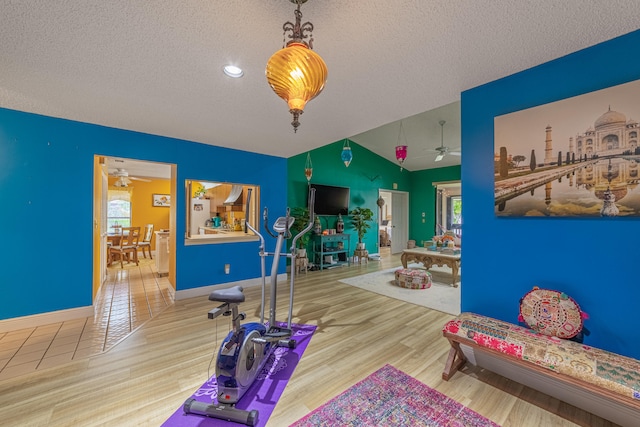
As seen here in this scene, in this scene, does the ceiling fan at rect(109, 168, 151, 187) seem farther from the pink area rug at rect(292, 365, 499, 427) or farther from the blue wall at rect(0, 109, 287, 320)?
the pink area rug at rect(292, 365, 499, 427)

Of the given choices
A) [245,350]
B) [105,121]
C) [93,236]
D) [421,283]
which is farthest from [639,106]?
[93,236]

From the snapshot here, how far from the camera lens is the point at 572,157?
1778 mm

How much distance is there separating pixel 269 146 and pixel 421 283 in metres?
3.64

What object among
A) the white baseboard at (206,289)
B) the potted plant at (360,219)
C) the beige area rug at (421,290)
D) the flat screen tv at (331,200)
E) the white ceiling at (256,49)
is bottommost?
the beige area rug at (421,290)

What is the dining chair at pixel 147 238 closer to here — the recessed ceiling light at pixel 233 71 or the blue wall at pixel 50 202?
the blue wall at pixel 50 202

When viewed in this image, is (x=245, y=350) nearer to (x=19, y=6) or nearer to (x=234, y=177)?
(x=19, y=6)

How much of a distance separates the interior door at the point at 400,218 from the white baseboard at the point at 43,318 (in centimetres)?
802

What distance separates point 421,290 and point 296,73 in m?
4.24

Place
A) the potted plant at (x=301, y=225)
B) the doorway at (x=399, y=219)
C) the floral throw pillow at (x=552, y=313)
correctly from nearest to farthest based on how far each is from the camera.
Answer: the floral throw pillow at (x=552, y=313) → the potted plant at (x=301, y=225) → the doorway at (x=399, y=219)

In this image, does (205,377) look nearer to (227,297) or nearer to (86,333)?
(227,297)

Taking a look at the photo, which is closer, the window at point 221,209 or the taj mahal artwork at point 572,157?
the taj mahal artwork at point 572,157

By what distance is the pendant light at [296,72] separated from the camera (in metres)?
1.11

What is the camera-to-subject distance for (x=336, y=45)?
173cm

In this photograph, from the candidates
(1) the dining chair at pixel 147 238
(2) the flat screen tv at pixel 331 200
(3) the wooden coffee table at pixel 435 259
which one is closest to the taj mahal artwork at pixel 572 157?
(3) the wooden coffee table at pixel 435 259
